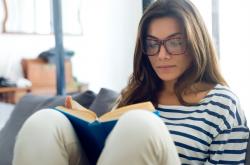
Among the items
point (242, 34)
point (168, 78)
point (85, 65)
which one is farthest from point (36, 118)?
point (85, 65)

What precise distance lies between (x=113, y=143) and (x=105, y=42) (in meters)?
3.03

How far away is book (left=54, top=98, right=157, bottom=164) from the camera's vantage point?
0.82 meters

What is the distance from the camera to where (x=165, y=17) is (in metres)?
1.04

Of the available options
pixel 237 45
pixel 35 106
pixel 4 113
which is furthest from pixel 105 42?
pixel 35 106

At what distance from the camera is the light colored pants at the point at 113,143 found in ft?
2.31

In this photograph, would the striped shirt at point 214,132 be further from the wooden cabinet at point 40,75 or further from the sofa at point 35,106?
the wooden cabinet at point 40,75

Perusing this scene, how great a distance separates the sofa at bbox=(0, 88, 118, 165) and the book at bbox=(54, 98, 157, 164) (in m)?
0.29

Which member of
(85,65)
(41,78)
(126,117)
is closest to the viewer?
(126,117)

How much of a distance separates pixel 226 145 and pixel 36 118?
515mm

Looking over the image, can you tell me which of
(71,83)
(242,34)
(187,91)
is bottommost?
(71,83)

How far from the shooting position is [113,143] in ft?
2.41

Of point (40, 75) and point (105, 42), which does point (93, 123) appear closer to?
point (40, 75)

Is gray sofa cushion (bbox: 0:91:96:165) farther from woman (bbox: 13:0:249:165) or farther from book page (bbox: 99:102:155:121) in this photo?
book page (bbox: 99:102:155:121)

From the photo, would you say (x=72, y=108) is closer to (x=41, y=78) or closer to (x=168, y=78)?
(x=168, y=78)
